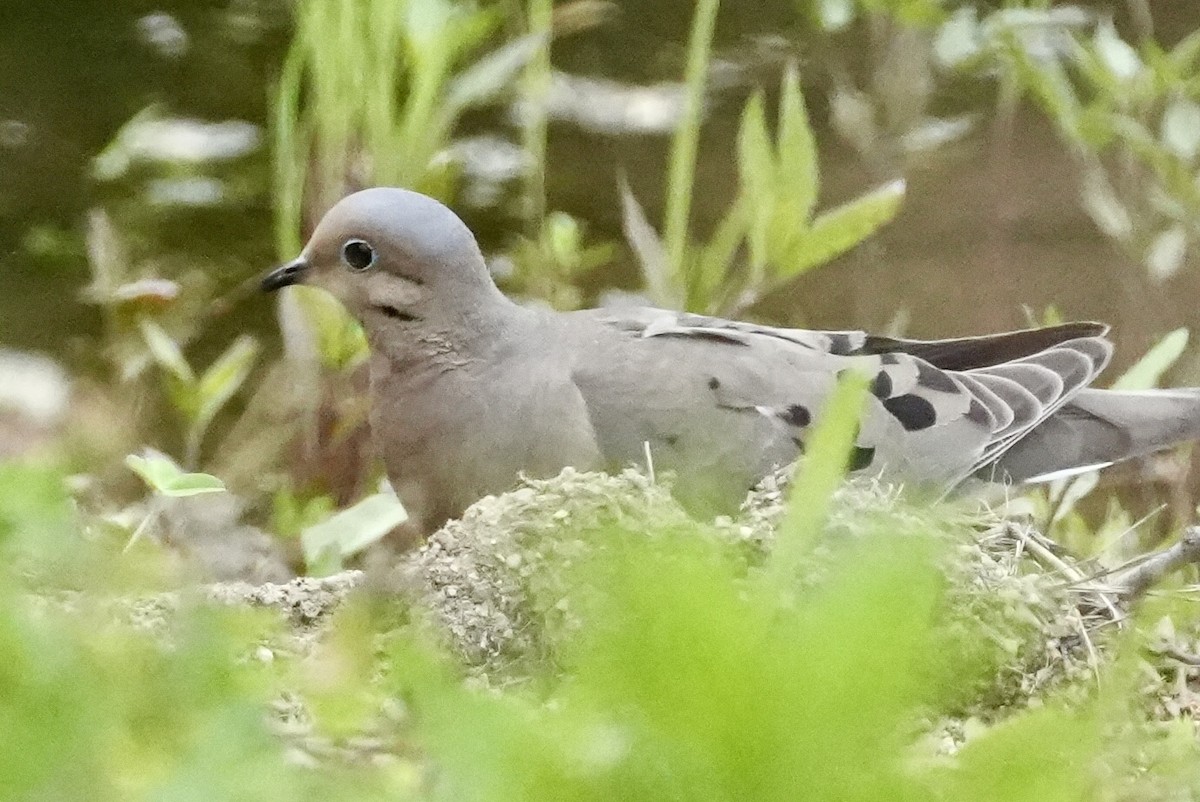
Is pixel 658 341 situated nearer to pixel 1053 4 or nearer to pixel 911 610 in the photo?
pixel 911 610

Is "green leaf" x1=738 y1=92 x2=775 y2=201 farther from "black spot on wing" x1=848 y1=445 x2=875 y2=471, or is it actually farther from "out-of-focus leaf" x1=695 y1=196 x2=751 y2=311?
"black spot on wing" x1=848 y1=445 x2=875 y2=471

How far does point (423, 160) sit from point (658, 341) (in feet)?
1.45

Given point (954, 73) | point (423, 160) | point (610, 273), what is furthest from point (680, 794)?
point (954, 73)

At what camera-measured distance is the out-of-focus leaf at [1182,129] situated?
72.6 inches

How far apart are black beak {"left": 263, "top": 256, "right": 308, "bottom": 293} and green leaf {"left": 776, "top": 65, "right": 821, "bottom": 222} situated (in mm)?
552

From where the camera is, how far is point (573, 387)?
1464mm

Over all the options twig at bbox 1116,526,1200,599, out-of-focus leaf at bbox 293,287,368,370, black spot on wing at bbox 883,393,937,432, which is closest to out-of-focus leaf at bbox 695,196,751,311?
black spot on wing at bbox 883,393,937,432

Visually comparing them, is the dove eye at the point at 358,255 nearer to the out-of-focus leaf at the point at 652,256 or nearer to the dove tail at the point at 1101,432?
the out-of-focus leaf at the point at 652,256

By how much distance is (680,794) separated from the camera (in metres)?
0.28

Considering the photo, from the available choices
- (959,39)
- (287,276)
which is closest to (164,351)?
(287,276)

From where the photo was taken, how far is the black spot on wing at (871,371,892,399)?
157 cm

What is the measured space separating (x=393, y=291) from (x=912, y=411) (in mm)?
563

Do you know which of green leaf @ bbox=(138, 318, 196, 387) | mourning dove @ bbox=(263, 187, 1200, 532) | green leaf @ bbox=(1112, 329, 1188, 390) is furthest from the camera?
green leaf @ bbox=(1112, 329, 1188, 390)

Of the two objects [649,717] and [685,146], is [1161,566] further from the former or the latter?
[685,146]
